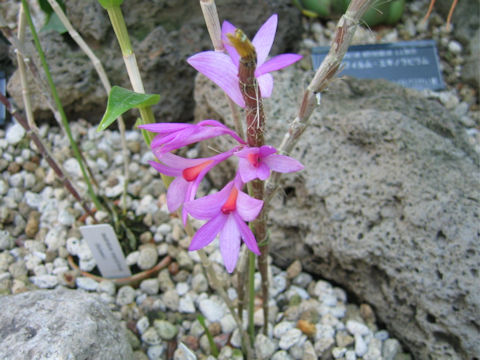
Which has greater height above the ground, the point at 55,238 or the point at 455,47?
the point at 455,47

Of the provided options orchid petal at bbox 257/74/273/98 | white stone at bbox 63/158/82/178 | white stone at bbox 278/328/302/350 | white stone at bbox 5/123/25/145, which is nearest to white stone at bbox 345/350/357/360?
white stone at bbox 278/328/302/350

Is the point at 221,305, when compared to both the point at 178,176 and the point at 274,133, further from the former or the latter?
the point at 178,176

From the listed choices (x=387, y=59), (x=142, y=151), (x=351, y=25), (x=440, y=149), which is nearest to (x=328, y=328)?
(x=440, y=149)

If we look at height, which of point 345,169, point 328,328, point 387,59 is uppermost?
point 387,59

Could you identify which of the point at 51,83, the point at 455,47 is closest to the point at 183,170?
the point at 51,83

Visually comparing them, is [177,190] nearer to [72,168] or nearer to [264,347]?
[264,347]

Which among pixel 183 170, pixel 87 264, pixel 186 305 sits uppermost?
pixel 183 170

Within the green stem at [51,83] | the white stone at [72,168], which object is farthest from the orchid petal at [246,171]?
the white stone at [72,168]
